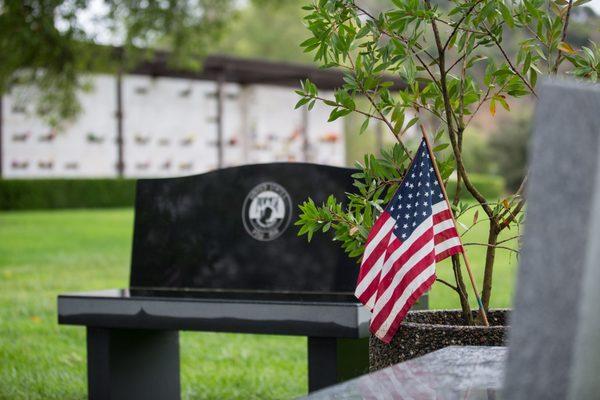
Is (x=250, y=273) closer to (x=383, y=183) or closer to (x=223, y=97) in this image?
(x=383, y=183)

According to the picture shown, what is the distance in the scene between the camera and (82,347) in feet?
23.7

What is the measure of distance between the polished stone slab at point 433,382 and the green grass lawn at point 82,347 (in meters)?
2.89

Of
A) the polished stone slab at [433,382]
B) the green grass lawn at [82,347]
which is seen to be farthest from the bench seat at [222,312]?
the polished stone slab at [433,382]

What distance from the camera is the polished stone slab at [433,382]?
220 centimetres

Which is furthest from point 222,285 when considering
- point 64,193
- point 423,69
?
point 64,193

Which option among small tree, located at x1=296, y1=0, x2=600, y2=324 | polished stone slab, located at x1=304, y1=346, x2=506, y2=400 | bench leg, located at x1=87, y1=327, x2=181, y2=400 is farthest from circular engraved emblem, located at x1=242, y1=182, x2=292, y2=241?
polished stone slab, located at x1=304, y1=346, x2=506, y2=400

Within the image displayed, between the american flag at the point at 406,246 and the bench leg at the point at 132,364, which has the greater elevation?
the american flag at the point at 406,246

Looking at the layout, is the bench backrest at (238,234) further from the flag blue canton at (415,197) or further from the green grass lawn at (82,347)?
the flag blue canton at (415,197)

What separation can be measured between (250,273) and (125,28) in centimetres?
1579

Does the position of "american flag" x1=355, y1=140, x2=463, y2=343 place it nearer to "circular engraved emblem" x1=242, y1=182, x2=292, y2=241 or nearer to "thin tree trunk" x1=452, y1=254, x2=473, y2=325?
"thin tree trunk" x1=452, y1=254, x2=473, y2=325

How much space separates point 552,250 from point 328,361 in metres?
2.55

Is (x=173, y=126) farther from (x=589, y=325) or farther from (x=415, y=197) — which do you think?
(x=589, y=325)

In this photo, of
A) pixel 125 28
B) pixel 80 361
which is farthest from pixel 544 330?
pixel 125 28

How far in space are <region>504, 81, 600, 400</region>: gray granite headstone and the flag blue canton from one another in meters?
1.67
